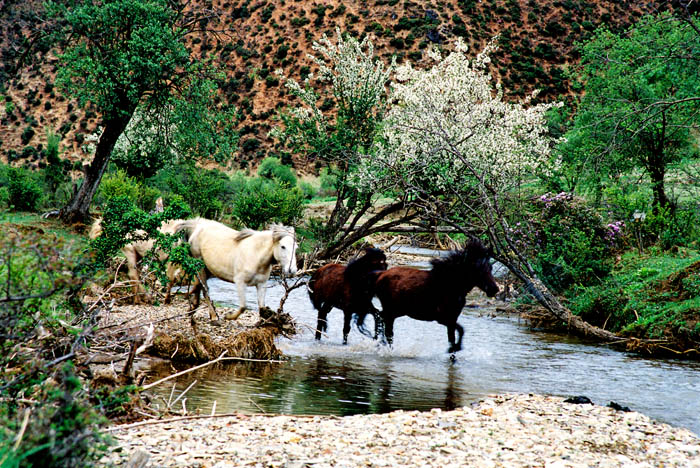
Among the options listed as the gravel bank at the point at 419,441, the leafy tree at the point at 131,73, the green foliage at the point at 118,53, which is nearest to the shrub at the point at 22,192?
the leafy tree at the point at 131,73

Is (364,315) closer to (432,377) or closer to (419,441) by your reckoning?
(432,377)

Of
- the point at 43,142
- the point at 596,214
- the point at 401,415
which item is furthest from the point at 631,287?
the point at 43,142

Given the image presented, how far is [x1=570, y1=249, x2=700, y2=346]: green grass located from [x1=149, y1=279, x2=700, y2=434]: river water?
92 centimetres

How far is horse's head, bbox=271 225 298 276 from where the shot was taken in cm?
1020

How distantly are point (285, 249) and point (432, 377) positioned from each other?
3.07 metres

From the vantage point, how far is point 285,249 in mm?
10281

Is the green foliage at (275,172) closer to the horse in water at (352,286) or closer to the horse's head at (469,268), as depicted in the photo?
the horse in water at (352,286)

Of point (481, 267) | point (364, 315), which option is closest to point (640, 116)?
point (481, 267)

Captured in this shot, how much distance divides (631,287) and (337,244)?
888 cm

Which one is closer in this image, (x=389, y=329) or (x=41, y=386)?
(x=41, y=386)

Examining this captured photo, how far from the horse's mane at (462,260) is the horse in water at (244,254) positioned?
233cm

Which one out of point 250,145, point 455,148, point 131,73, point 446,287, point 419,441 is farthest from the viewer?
point 250,145

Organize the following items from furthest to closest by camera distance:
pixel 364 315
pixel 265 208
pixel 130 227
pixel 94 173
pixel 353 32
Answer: pixel 353 32 < pixel 265 208 < pixel 94 173 < pixel 364 315 < pixel 130 227

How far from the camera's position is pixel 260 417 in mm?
5871
